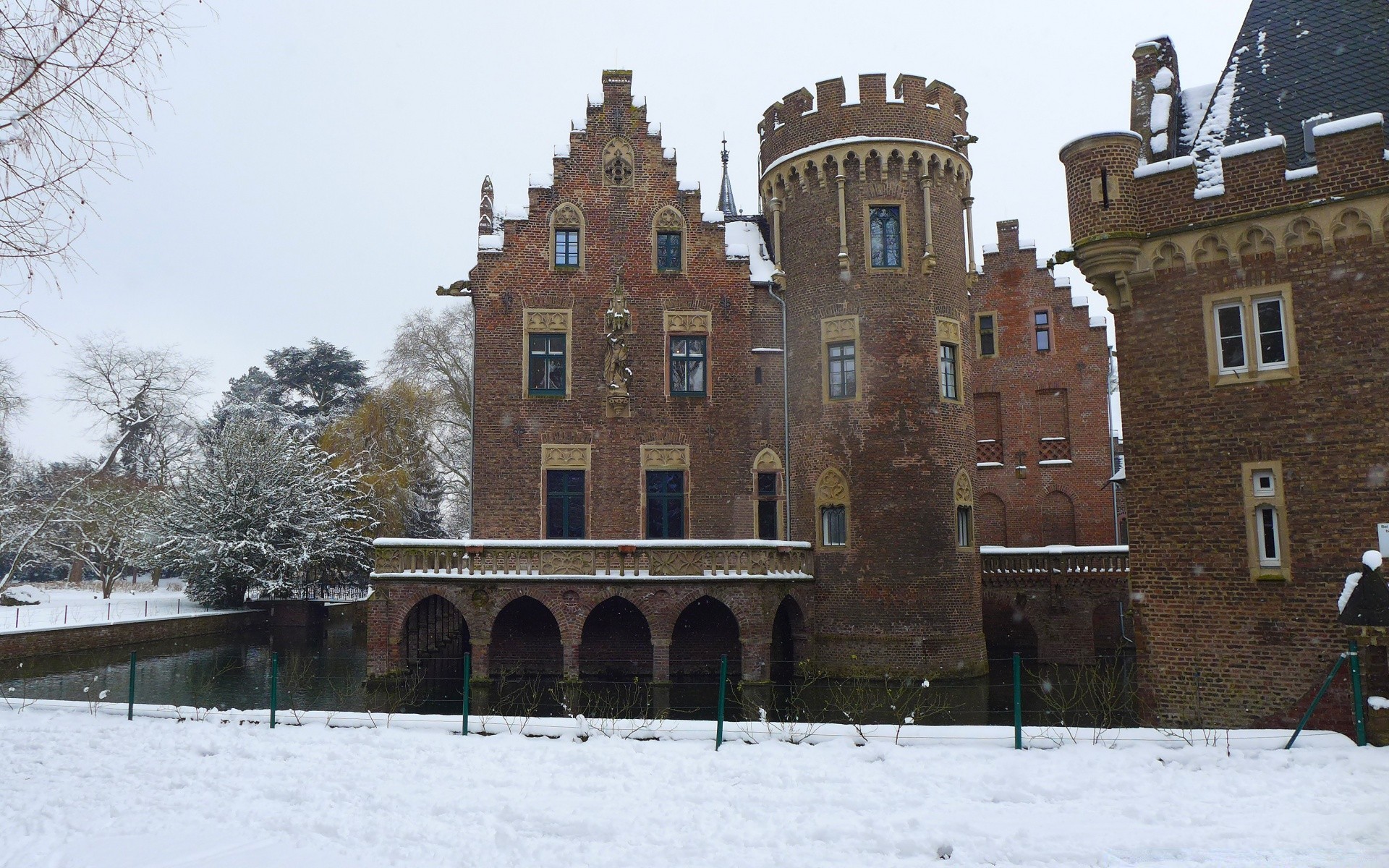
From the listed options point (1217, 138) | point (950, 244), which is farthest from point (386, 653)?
point (1217, 138)

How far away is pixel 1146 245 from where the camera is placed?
15.3 m

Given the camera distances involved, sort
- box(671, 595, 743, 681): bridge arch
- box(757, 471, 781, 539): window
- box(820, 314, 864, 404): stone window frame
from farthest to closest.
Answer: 1. box(757, 471, 781, 539): window
2. box(820, 314, 864, 404): stone window frame
3. box(671, 595, 743, 681): bridge arch

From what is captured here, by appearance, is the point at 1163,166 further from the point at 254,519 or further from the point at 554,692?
the point at 254,519

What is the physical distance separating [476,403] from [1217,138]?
59.4 ft

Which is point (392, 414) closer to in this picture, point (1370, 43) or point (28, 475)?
point (28, 475)

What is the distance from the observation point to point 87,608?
33688 mm

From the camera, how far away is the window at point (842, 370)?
24547mm

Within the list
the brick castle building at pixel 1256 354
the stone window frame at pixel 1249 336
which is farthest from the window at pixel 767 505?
the stone window frame at pixel 1249 336

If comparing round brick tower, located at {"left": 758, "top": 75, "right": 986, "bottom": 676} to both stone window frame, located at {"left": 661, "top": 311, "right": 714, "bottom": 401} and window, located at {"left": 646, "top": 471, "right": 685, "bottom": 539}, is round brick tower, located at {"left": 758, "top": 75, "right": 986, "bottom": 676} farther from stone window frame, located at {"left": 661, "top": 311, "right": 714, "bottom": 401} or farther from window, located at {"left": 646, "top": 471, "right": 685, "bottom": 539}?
window, located at {"left": 646, "top": 471, "right": 685, "bottom": 539}

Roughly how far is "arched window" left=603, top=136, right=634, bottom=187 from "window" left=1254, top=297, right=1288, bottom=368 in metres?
16.6

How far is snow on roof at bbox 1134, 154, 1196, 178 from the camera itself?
14.9m

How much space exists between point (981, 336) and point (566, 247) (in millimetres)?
14761

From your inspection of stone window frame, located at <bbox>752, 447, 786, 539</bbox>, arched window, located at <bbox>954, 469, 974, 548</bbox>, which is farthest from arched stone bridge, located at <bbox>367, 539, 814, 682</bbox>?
arched window, located at <bbox>954, 469, 974, 548</bbox>

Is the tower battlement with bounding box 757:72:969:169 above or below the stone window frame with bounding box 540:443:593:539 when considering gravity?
above
